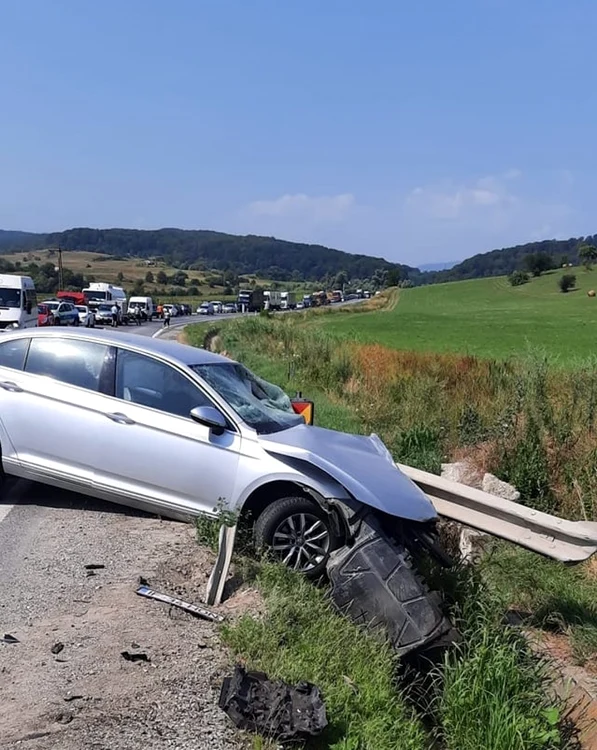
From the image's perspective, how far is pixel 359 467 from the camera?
6156mm

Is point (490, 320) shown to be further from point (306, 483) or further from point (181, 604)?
point (181, 604)

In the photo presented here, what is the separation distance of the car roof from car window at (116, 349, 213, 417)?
12cm

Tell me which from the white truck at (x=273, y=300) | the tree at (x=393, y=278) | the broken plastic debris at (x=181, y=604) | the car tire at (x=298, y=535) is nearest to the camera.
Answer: the broken plastic debris at (x=181, y=604)

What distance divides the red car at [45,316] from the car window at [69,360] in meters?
30.4

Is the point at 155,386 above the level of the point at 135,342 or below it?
below

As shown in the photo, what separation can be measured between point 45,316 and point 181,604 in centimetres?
3547

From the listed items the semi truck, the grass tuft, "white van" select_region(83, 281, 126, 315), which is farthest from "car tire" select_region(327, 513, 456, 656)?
the semi truck

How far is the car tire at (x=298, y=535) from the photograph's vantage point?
5895mm

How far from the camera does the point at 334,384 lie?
19047mm

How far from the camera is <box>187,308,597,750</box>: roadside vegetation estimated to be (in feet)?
15.0

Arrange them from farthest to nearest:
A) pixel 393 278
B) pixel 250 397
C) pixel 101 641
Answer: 1. pixel 393 278
2. pixel 250 397
3. pixel 101 641

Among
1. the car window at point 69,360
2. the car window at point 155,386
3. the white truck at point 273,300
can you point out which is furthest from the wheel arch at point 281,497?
the white truck at point 273,300

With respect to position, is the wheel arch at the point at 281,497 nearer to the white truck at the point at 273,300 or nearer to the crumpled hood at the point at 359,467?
the crumpled hood at the point at 359,467

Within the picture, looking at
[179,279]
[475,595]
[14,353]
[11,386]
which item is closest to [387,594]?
[475,595]
